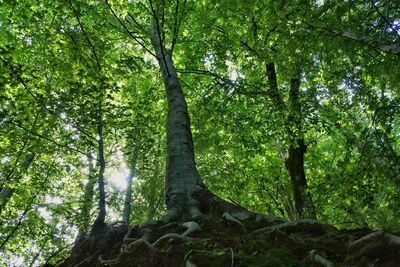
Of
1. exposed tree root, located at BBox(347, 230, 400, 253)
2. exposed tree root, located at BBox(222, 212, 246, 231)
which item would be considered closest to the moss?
exposed tree root, located at BBox(347, 230, 400, 253)

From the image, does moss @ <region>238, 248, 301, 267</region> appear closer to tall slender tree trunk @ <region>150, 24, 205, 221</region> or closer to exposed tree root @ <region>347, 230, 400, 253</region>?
exposed tree root @ <region>347, 230, 400, 253</region>

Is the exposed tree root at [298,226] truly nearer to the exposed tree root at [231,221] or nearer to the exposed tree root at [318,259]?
the exposed tree root at [231,221]

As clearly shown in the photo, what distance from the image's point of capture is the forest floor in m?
2.61

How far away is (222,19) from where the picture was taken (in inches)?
407

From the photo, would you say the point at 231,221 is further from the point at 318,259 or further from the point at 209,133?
the point at 209,133

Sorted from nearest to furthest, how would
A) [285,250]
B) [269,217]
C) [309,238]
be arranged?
1. [285,250]
2. [309,238]
3. [269,217]

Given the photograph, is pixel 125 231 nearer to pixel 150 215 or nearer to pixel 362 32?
pixel 362 32

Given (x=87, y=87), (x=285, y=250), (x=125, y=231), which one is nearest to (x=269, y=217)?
(x=285, y=250)

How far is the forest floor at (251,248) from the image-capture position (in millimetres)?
2613

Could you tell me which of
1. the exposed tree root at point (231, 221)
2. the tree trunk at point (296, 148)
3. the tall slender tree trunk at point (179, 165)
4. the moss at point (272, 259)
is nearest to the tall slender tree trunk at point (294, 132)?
the tree trunk at point (296, 148)

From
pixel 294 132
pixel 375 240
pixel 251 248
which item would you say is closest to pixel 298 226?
pixel 251 248

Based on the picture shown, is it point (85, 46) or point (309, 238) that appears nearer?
point (309, 238)

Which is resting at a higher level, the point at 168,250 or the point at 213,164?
the point at 213,164

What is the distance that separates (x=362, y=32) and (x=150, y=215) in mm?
12450
